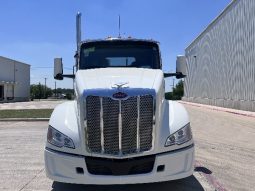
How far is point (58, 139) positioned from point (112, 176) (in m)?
0.96

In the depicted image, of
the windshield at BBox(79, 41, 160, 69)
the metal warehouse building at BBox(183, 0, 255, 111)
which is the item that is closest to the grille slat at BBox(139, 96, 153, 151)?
the windshield at BBox(79, 41, 160, 69)

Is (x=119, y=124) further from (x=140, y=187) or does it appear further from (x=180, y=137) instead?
(x=140, y=187)

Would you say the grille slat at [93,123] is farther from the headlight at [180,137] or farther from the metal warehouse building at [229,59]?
the metal warehouse building at [229,59]

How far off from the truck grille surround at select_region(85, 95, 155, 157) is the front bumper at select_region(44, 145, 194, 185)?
27 cm

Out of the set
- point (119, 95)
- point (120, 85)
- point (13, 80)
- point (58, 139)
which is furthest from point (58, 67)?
point (13, 80)

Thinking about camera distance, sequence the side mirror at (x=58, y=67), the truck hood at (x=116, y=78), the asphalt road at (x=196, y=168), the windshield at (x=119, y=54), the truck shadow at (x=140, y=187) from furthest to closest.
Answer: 1. the side mirror at (x=58, y=67)
2. the windshield at (x=119, y=54)
3. the asphalt road at (x=196, y=168)
4. the truck shadow at (x=140, y=187)
5. the truck hood at (x=116, y=78)

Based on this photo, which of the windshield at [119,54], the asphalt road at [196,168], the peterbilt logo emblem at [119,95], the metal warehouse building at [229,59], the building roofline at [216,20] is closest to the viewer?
the peterbilt logo emblem at [119,95]

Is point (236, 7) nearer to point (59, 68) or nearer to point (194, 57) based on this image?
point (194, 57)

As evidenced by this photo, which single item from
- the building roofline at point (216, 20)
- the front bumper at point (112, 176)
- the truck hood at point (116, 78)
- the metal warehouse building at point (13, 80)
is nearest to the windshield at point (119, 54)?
the truck hood at point (116, 78)

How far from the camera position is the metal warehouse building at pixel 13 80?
74312 mm

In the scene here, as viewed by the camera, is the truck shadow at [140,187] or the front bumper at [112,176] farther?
the truck shadow at [140,187]

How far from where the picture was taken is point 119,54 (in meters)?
7.97

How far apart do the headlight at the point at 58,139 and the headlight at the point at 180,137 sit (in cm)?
137

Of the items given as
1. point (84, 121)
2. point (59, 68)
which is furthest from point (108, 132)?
point (59, 68)
